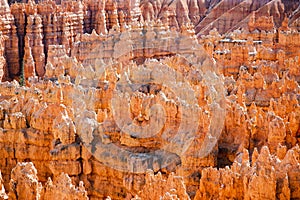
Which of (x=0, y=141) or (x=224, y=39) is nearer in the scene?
(x=0, y=141)

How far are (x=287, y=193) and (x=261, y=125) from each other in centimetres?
339

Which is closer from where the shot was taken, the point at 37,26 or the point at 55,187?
the point at 55,187

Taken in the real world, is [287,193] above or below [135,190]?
above

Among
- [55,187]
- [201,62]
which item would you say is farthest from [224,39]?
[55,187]

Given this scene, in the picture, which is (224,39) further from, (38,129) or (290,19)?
(38,129)

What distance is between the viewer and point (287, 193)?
7711 millimetres

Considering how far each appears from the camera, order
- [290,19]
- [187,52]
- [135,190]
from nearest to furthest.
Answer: [135,190], [187,52], [290,19]

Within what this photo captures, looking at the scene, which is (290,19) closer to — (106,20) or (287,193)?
(106,20)

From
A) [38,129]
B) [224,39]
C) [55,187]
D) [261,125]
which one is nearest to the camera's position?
[55,187]

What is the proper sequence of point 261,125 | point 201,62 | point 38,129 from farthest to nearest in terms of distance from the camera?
point 201,62 → point 38,129 → point 261,125

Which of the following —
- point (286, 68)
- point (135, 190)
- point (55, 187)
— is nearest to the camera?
point (55, 187)

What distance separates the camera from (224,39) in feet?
81.0

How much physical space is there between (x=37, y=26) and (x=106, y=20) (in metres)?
4.34

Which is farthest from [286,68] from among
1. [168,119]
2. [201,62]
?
[168,119]
